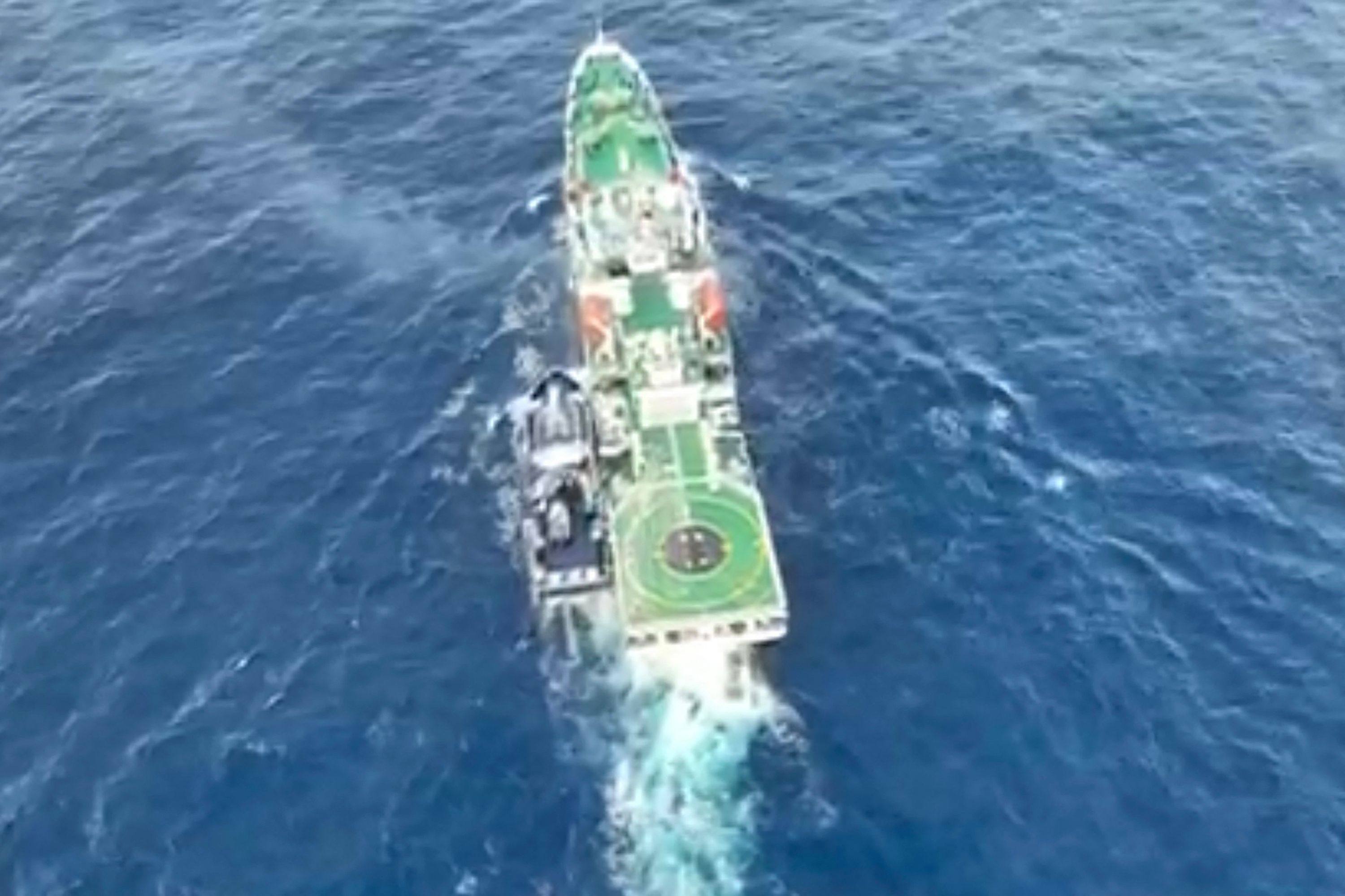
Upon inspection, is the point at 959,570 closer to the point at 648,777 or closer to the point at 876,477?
the point at 876,477

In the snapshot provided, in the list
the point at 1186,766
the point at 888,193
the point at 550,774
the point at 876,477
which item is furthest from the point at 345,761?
the point at 888,193

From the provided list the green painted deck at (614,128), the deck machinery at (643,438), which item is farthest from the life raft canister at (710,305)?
the green painted deck at (614,128)

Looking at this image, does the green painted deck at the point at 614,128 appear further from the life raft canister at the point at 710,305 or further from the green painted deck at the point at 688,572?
the green painted deck at the point at 688,572

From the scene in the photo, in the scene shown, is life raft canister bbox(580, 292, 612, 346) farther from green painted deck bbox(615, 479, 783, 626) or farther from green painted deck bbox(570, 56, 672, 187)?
green painted deck bbox(615, 479, 783, 626)

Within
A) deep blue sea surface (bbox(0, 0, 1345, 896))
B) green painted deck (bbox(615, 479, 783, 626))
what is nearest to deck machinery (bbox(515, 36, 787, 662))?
green painted deck (bbox(615, 479, 783, 626))

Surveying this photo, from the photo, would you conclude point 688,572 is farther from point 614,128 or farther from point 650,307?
point 614,128

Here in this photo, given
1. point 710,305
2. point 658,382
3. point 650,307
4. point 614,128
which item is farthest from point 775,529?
point 614,128
